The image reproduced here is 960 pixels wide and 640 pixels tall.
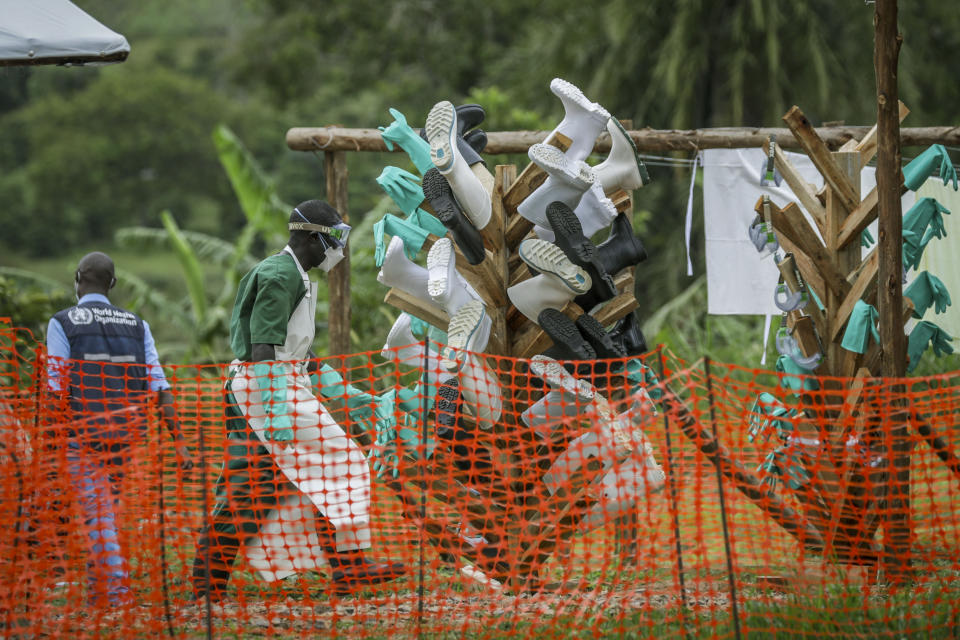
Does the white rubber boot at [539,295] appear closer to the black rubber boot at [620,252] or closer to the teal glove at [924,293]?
the black rubber boot at [620,252]

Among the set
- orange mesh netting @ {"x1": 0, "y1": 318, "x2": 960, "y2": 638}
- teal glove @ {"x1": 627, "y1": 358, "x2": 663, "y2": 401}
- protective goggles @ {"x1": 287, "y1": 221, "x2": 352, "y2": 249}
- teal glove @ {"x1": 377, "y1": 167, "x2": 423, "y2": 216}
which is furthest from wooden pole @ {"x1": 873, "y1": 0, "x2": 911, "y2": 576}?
protective goggles @ {"x1": 287, "y1": 221, "x2": 352, "y2": 249}

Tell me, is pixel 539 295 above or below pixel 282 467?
above

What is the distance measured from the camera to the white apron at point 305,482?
16.0 feet

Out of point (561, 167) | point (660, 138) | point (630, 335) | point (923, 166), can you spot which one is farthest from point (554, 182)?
point (660, 138)

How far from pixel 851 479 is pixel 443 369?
1.98 m

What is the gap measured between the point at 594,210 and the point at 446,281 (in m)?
0.72

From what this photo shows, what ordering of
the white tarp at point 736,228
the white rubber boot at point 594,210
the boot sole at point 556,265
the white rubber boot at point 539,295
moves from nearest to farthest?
the boot sole at point 556,265, the white rubber boot at point 539,295, the white rubber boot at point 594,210, the white tarp at point 736,228

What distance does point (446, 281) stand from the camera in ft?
16.2

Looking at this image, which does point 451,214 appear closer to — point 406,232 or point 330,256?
point 406,232

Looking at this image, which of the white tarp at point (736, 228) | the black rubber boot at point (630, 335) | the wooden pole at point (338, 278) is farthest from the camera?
the white tarp at point (736, 228)

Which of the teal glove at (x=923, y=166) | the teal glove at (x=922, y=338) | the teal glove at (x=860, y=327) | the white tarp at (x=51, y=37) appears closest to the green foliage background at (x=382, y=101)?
the white tarp at (x=51, y=37)

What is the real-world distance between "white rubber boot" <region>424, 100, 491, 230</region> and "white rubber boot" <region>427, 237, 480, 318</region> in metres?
0.21

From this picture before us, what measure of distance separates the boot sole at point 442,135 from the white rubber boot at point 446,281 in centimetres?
36

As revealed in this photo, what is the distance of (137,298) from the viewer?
1159 cm
